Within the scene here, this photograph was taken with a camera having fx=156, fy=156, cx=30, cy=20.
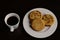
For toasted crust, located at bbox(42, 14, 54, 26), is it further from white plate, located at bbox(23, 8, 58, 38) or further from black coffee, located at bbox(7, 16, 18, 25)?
black coffee, located at bbox(7, 16, 18, 25)

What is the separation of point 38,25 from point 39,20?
28 millimetres

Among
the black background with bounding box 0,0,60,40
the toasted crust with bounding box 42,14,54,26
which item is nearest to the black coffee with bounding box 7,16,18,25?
the black background with bounding box 0,0,60,40

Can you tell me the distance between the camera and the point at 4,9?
908 millimetres

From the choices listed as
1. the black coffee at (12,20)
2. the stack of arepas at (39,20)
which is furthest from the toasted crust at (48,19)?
the black coffee at (12,20)

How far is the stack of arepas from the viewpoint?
0.81 metres

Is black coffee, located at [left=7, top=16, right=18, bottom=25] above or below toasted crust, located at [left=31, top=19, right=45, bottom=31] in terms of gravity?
above

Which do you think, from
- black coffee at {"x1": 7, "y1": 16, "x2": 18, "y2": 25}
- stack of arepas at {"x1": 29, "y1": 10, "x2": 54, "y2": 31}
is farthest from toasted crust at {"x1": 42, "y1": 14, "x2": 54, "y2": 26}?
black coffee at {"x1": 7, "y1": 16, "x2": 18, "y2": 25}

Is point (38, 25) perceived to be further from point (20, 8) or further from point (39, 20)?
point (20, 8)

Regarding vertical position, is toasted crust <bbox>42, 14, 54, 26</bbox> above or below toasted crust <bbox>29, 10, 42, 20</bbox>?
below

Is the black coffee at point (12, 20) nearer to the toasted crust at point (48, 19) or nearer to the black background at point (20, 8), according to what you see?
the black background at point (20, 8)

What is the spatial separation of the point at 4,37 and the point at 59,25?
1.00 ft

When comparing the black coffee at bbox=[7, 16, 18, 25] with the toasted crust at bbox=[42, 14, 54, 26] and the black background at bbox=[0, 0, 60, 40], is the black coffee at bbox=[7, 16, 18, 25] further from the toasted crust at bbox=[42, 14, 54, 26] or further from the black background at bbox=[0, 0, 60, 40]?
the toasted crust at bbox=[42, 14, 54, 26]

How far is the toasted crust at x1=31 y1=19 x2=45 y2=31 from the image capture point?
0.80m

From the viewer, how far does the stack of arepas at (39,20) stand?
0.81m
